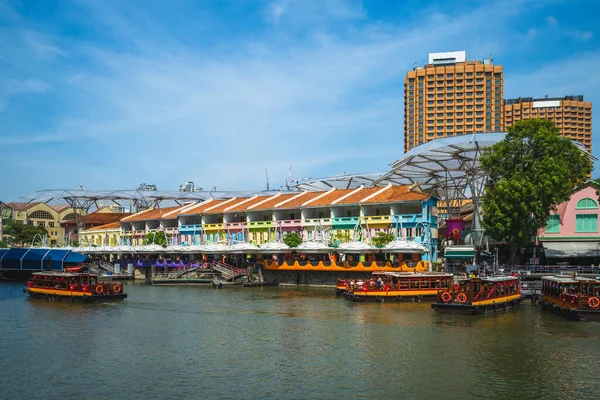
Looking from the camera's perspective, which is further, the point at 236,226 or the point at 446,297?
the point at 236,226

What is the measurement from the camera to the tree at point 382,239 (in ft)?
202

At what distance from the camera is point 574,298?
4047 cm

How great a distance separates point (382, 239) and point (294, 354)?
31842mm

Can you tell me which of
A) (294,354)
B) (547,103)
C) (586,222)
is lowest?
(294,354)

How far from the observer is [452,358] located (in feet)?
98.2

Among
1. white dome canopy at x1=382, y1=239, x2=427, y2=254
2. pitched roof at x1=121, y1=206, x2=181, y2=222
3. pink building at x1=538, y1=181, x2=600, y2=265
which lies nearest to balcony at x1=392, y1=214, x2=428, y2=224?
white dome canopy at x1=382, y1=239, x2=427, y2=254

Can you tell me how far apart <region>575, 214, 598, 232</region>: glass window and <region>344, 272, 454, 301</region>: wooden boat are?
19.4 metres

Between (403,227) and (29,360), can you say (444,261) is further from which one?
(29,360)

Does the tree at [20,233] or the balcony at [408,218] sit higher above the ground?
the balcony at [408,218]

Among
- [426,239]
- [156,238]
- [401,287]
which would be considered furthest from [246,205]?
[401,287]

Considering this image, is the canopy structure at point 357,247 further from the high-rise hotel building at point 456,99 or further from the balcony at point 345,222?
the high-rise hotel building at point 456,99

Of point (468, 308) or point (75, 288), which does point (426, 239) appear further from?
point (75, 288)

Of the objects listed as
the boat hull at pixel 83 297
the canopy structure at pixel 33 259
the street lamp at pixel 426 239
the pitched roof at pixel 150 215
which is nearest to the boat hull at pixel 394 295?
the street lamp at pixel 426 239

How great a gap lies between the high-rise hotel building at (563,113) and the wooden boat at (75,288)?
13374cm
